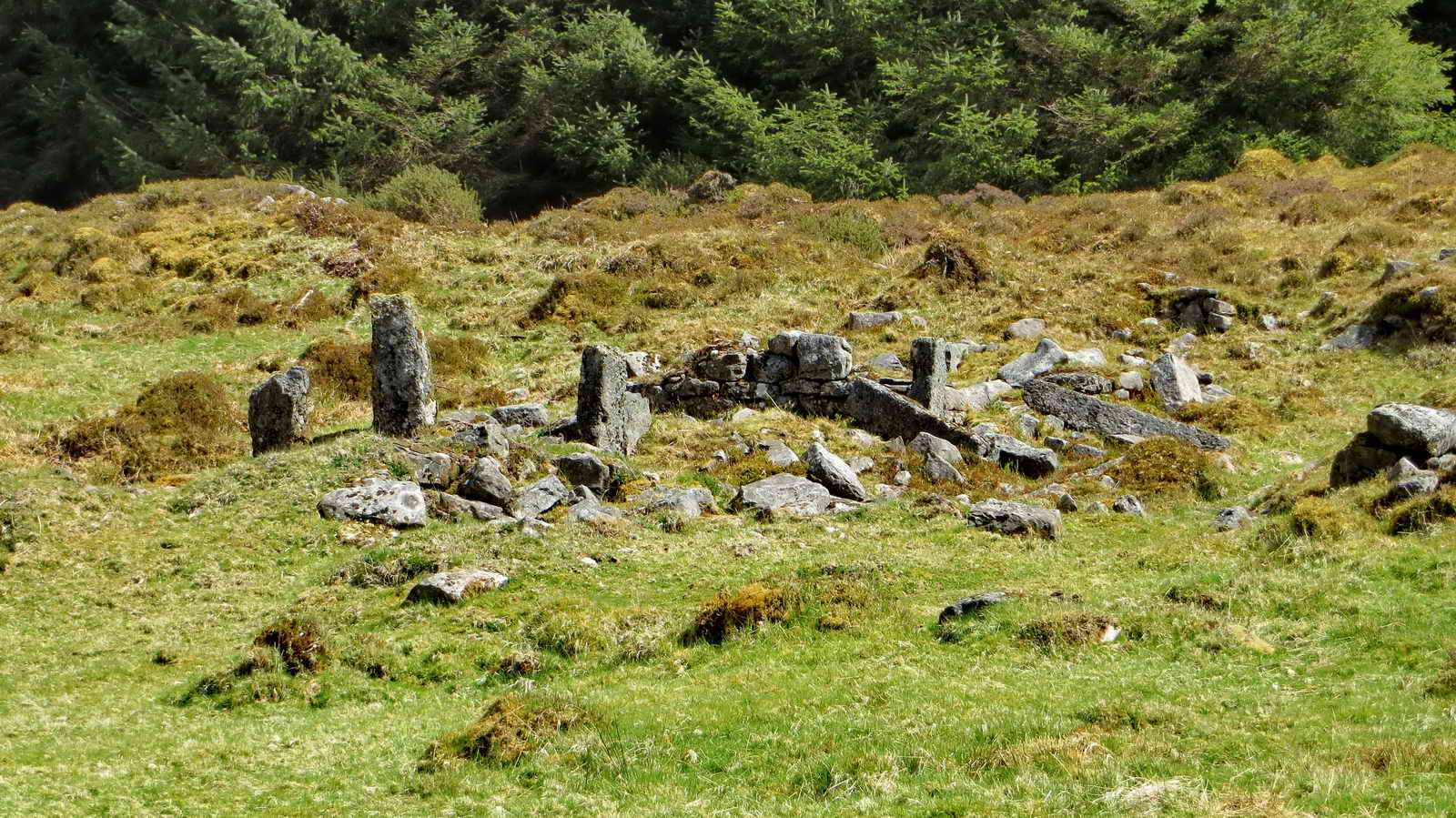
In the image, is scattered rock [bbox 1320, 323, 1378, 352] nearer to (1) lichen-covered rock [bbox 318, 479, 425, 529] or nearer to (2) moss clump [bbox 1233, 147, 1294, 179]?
(2) moss clump [bbox 1233, 147, 1294, 179]

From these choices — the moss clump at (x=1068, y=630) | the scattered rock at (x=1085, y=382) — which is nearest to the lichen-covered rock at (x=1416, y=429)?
the moss clump at (x=1068, y=630)

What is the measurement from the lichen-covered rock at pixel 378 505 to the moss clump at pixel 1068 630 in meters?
8.60

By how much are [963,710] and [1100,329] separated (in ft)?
61.9

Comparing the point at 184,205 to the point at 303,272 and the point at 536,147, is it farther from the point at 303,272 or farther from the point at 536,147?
the point at 536,147

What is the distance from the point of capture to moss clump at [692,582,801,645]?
40.3ft

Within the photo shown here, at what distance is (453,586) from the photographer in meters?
13.4

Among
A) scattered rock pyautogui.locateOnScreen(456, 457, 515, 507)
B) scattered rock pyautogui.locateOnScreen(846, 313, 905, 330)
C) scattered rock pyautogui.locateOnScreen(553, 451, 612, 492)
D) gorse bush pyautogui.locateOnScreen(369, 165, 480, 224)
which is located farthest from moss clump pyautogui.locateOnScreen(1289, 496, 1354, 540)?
gorse bush pyautogui.locateOnScreen(369, 165, 480, 224)

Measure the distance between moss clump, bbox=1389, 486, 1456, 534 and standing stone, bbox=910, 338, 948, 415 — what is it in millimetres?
9005

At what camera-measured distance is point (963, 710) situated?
9.27m

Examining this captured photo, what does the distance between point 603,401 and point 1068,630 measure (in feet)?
34.3

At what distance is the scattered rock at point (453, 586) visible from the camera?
13.3m

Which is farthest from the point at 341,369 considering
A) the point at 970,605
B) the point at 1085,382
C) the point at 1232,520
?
the point at 1232,520

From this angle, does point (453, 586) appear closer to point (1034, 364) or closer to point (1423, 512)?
point (1423, 512)

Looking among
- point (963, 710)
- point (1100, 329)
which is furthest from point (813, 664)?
point (1100, 329)
